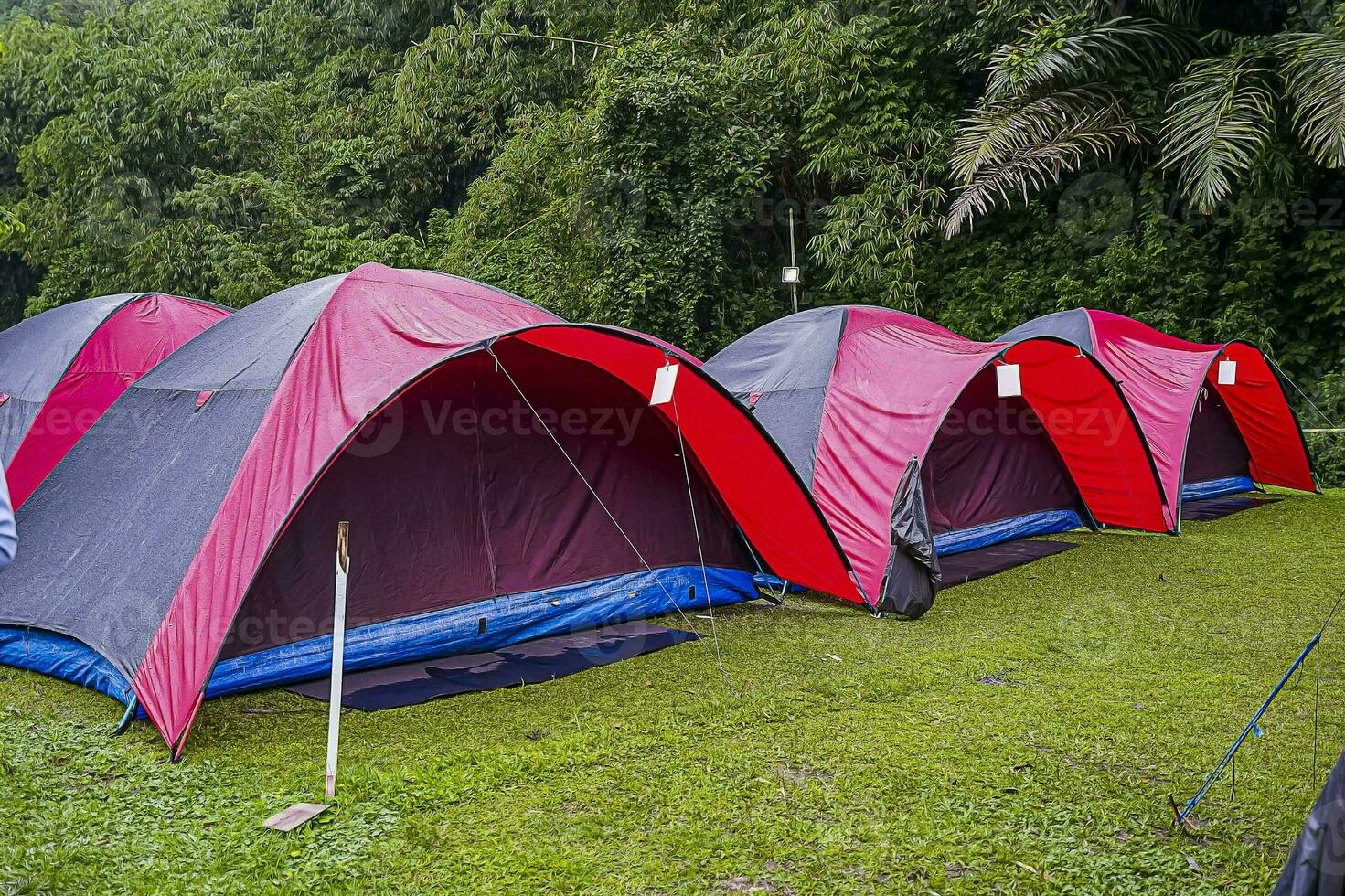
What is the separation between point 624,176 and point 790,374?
5939 mm

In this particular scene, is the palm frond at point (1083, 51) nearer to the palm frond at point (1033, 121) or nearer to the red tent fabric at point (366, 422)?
the palm frond at point (1033, 121)

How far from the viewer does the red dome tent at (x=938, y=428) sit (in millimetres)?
5863

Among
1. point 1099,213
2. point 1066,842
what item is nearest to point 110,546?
point 1066,842

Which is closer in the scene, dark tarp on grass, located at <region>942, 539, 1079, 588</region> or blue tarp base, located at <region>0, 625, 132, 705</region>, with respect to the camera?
blue tarp base, located at <region>0, 625, 132, 705</region>

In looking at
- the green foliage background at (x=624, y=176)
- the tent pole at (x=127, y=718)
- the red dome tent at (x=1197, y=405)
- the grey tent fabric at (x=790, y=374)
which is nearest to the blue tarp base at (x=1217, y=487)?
the red dome tent at (x=1197, y=405)

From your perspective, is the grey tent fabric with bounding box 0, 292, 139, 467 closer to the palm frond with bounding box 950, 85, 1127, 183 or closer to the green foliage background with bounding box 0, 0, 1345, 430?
the green foliage background with bounding box 0, 0, 1345, 430

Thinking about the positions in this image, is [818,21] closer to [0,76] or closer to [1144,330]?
[1144,330]

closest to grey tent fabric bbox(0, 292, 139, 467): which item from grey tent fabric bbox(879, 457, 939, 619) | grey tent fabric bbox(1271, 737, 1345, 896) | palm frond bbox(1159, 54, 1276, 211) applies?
grey tent fabric bbox(879, 457, 939, 619)

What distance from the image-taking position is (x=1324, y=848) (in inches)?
73.7

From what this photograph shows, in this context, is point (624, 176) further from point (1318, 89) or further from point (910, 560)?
point (910, 560)

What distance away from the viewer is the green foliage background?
35.2 feet

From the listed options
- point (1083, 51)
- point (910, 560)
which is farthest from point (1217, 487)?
point (910, 560)

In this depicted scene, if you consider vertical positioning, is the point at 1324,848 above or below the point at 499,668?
above

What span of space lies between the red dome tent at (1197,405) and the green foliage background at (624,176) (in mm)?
1035
